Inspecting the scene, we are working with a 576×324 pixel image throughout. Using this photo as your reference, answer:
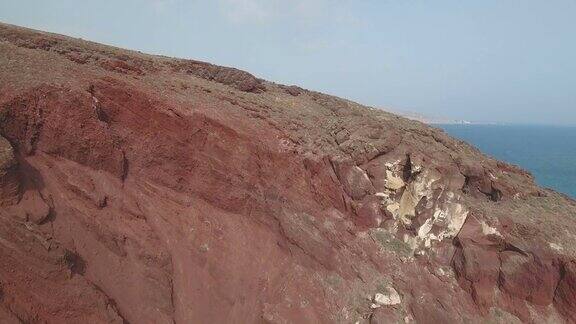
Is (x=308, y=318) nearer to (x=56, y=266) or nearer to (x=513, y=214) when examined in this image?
(x=56, y=266)

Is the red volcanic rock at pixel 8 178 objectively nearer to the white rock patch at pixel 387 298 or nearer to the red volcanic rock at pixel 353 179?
the red volcanic rock at pixel 353 179

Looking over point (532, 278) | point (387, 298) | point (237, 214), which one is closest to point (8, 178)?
point (237, 214)

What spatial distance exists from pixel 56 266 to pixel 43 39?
1037 centimetres

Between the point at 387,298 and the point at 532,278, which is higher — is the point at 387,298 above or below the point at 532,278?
below

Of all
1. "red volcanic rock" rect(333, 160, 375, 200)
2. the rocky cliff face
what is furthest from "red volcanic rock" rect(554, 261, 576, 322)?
"red volcanic rock" rect(333, 160, 375, 200)

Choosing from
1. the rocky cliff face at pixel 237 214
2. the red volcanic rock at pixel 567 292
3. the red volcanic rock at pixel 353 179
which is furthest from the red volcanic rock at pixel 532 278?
the red volcanic rock at pixel 353 179

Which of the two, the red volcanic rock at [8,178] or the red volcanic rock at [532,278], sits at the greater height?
the red volcanic rock at [8,178]

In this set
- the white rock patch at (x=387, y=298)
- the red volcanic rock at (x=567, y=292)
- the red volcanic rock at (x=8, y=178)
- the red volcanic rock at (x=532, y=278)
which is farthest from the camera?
the red volcanic rock at (x=532, y=278)

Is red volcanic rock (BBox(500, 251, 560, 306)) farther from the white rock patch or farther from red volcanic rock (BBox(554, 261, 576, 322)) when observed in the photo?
the white rock patch

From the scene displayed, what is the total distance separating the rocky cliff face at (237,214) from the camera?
1297 centimetres

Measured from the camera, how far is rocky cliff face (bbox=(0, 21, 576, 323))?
13.0m

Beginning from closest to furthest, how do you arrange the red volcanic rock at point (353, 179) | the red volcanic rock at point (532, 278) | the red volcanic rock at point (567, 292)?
1. the red volcanic rock at point (567, 292)
2. the red volcanic rock at point (532, 278)
3. the red volcanic rock at point (353, 179)

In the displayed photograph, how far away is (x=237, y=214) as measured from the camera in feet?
51.6

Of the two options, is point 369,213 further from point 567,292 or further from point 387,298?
point 567,292
